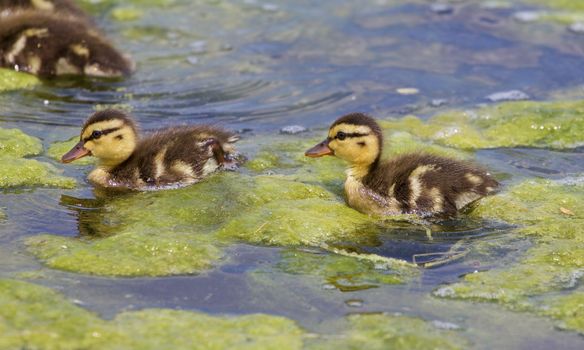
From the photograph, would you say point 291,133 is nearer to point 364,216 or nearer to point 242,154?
point 242,154

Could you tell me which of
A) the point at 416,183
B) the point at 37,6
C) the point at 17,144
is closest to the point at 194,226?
the point at 416,183

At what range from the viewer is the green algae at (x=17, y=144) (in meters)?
6.70

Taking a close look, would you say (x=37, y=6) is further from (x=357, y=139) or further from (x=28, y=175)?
(x=357, y=139)

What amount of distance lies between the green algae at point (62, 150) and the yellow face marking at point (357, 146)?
1639 millimetres

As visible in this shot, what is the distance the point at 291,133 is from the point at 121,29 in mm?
3417

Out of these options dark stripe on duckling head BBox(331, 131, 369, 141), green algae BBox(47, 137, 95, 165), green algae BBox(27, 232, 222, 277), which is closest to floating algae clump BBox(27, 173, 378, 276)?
green algae BBox(27, 232, 222, 277)

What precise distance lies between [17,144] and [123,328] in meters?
2.61

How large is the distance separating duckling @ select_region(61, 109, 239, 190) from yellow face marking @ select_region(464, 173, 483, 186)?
1463mm

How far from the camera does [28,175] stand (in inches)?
248

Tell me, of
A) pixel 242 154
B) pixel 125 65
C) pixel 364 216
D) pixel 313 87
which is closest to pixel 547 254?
pixel 364 216

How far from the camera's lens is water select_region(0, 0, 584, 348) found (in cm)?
486

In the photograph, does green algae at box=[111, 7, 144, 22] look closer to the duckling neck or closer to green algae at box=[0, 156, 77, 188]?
green algae at box=[0, 156, 77, 188]

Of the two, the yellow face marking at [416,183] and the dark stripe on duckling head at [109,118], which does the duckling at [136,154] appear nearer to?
the dark stripe on duckling head at [109,118]

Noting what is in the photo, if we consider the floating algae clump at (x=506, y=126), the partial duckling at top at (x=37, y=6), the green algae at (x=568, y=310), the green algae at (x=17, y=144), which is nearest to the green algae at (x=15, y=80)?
the partial duckling at top at (x=37, y=6)
